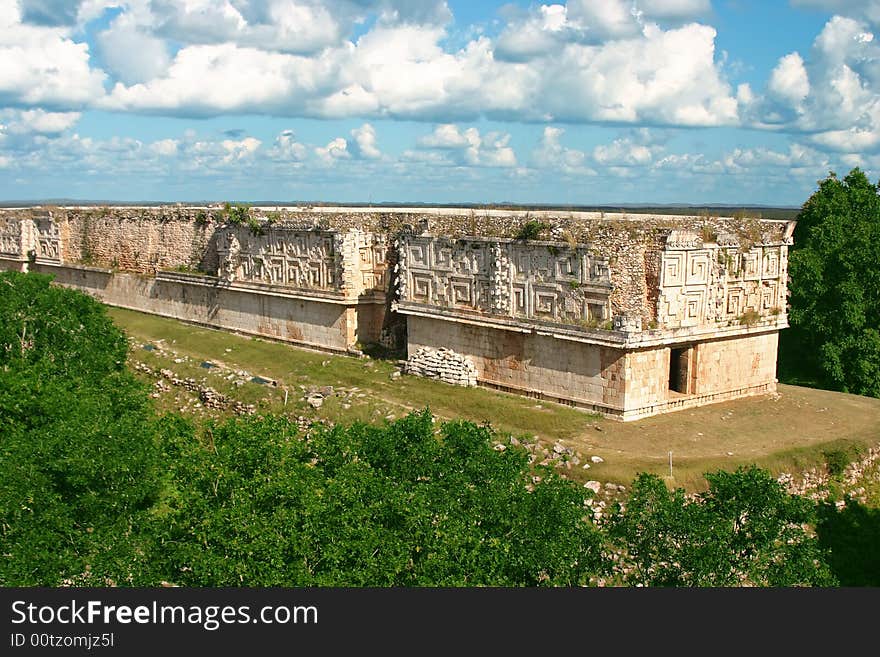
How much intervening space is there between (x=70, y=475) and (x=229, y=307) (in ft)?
60.0

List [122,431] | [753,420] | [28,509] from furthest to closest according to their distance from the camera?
[753,420], [122,431], [28,509]

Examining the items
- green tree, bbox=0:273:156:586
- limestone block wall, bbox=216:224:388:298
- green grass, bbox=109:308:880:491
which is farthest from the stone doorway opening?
green tree, bbox=0:273:156:586

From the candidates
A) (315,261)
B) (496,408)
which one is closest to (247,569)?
(496,408)

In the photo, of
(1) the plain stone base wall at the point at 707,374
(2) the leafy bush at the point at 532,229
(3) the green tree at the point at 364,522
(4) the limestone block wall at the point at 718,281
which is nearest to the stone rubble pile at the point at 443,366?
(2) the leafy bush at the point at 532,229

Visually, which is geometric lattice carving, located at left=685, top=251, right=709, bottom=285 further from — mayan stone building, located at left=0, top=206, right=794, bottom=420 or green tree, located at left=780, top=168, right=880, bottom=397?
green tree, located at left=780, top=168, right=880, bottom=397

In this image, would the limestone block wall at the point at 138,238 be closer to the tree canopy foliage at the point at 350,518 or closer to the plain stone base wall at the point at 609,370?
the plain stone base wall at the point at 609,370

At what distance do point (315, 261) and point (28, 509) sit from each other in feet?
50.8

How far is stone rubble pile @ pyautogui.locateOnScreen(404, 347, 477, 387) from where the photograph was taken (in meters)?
23.2

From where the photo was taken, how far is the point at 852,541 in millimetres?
16812

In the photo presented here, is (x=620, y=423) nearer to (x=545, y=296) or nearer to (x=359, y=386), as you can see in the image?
(x=545, y=296)

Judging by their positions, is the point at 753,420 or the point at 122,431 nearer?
the point at 122,431

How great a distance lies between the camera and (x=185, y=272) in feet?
112

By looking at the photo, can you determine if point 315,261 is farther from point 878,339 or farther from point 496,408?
point 878,339

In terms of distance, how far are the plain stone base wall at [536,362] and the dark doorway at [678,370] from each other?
191 cm
